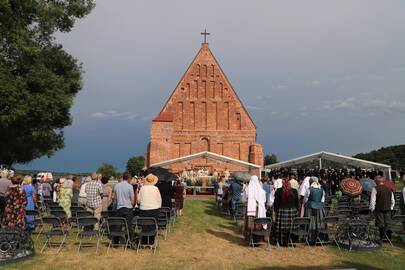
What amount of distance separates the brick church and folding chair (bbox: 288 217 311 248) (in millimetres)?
30171

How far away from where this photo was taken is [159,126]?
39.9 metres

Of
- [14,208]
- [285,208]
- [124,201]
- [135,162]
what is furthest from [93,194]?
[135,162]

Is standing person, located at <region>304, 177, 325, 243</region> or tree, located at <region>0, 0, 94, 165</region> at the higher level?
tree, located at <region>0, 0, 94, 165</region>

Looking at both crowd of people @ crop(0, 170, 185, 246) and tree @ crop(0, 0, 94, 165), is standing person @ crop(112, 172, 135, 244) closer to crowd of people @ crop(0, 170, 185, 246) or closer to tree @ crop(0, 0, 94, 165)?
crowd of people @ crop(0, 170, 185, 246)

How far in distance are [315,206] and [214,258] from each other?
324 cm

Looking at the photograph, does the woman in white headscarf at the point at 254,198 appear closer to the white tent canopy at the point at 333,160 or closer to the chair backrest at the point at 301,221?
the chair backrest at the point at 301,221

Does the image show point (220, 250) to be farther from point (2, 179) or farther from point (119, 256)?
point (2, 179)

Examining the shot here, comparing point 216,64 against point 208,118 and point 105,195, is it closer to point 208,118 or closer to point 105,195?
point 208,118

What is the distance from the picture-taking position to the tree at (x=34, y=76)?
17.3 meters

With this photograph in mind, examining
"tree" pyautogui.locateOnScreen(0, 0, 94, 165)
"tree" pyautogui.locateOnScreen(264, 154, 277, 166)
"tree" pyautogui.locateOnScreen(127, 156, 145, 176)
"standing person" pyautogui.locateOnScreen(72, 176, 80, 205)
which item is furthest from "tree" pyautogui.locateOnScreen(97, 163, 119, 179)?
"standing person" pyautogui.locateOnScreen(72, 176, 80, 205)

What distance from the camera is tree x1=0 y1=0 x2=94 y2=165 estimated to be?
56.7 ft

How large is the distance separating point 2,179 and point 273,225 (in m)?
8.27

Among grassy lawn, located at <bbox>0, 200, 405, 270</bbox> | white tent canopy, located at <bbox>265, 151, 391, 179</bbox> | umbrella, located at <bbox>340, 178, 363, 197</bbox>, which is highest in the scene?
white tent canopy, located at <bbox>265, 151, 391, 179</bbox>

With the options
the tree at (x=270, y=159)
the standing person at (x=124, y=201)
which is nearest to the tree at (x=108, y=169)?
the tree at (x=270, y=159)
